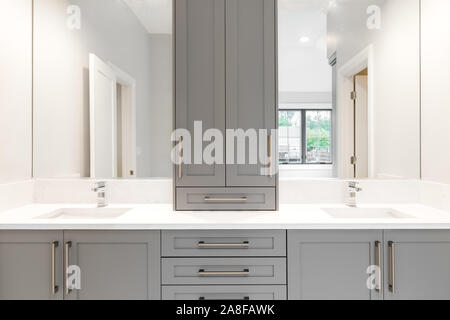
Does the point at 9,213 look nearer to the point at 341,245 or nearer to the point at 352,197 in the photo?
the point at 341,245

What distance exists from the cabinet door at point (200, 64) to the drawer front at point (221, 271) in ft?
2.12

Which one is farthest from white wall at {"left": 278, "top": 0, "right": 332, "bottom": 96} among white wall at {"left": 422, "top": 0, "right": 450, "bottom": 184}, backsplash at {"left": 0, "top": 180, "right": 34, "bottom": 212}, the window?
backsplash at {"left": 0, "top": 180, "right": 34, "bottom": 212}

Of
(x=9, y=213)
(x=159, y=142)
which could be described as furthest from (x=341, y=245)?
(x=9, y=213)

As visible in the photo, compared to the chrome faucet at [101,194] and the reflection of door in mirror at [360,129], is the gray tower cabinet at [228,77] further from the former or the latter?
the reflection of door in mirror at [360,129]

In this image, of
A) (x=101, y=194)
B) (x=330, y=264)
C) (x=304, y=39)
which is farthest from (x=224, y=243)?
(x=304, y=39)

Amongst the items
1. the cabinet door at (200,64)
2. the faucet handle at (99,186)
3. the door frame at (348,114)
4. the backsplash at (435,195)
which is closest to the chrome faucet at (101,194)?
the faucet handle at (99,186)

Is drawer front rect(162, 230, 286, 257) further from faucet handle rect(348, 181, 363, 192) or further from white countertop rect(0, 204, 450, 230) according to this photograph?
faucet handle rect(348, 181, 363, 192)

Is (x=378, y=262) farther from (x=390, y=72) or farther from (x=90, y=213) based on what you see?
(x=90, y=213)

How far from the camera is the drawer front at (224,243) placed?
1.47 meters

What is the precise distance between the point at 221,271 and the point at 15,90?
160cm

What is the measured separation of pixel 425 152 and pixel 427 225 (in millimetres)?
598

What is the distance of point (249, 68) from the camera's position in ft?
5.59

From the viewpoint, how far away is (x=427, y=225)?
1.43 m

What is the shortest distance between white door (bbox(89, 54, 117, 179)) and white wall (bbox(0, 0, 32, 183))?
1.22ft
